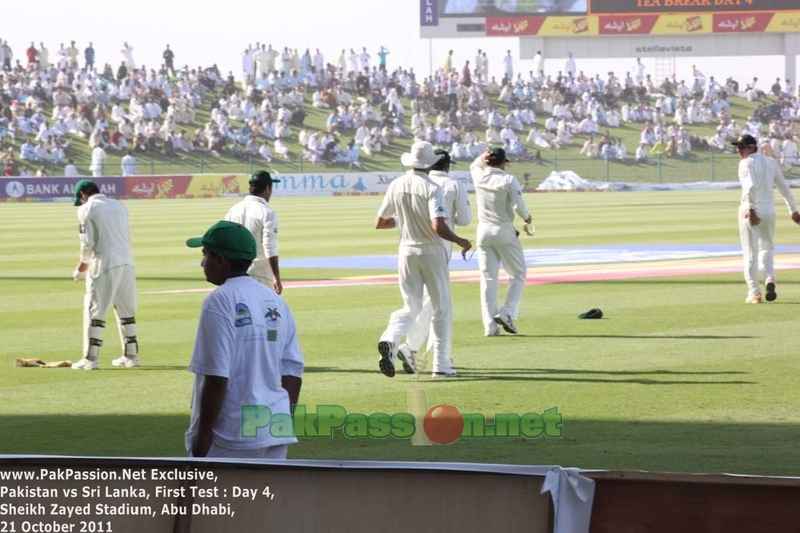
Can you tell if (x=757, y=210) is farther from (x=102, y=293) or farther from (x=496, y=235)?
(x=102, y=293)

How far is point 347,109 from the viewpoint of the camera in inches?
2554

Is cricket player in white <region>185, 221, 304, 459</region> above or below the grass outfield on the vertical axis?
above

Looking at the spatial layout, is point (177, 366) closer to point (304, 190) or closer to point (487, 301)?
point (487, 301)

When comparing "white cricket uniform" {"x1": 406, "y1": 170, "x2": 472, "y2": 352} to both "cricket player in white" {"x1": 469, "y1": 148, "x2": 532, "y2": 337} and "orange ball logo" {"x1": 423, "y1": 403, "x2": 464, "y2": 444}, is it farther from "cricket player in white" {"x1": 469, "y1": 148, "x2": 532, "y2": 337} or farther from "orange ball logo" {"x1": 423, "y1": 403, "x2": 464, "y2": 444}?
"orange ball logo" {"x1": 423, "y1": 403, "x2": 464, "y2": 444}

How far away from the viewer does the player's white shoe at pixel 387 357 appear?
37.6 ft

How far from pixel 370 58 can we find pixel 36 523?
66.5 metres

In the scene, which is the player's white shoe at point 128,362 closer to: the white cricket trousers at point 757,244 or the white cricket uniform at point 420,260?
the white cricket uniform at point 420,260

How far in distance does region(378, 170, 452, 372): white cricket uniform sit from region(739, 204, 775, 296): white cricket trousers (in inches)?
246

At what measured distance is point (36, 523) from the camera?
16.7ft

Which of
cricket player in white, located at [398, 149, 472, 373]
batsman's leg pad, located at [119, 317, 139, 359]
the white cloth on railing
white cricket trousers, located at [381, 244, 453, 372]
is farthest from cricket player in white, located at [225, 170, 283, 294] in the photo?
the white cloth on railing

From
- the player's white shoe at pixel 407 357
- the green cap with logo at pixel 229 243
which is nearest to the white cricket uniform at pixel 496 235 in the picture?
the player's white shoe at pixel 407 357

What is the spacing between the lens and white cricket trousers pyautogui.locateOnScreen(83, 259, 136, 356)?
12609 millimetres

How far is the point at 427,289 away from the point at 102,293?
3134 millimetres

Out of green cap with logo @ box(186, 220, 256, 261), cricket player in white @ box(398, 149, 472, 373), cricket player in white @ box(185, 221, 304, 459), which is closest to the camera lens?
cricket player in white @ box(185, 221, 304, 459)
